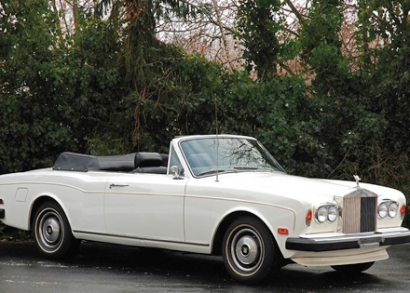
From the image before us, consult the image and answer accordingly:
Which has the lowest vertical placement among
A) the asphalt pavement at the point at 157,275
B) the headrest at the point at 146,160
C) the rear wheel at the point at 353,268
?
the asphalt pavement at the point at 157,275

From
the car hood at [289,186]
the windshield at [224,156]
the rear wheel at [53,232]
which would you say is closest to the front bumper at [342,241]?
the car hood at [289,186]

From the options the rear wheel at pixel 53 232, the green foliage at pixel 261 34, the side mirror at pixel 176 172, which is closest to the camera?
the side mirror at pixel 176 172

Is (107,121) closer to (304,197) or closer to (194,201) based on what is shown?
(194,201)

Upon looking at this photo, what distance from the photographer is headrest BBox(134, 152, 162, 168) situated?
10680 mm

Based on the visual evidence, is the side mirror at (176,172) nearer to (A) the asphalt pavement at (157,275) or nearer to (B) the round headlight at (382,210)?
(A) the asphalt pavement at (157,275)

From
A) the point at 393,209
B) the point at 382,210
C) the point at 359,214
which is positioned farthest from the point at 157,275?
the point at 393,209

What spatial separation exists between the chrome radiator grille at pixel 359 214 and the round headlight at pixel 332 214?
0.11 meters

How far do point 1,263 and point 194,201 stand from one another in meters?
2.72

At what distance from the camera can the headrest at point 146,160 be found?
420 inches

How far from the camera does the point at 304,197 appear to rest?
884 centimetres

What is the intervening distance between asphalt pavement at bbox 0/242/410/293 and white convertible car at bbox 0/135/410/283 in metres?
0.26

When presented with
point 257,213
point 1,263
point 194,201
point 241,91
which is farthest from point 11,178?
point 241,91

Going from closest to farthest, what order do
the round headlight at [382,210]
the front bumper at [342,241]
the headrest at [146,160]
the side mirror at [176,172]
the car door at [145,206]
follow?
the front bumper at [342,241], the round headlight at [382,210], the car door at [145,206], the side mirror at [176,172], the headrest at [146,160]

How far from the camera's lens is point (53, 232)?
11141mm
